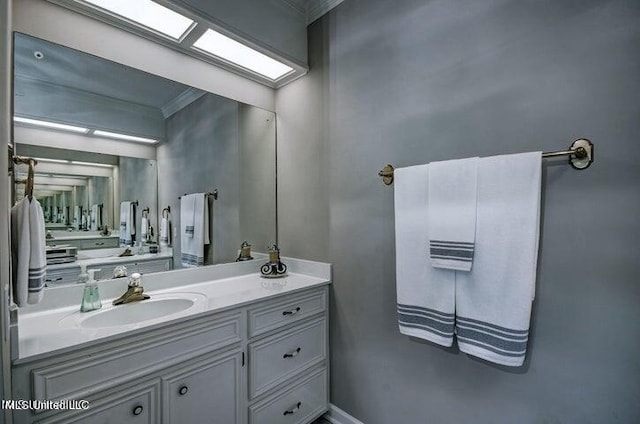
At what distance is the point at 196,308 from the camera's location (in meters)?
1.25

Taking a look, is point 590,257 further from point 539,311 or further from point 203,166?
point 203,166

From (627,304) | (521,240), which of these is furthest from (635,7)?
(627,304)

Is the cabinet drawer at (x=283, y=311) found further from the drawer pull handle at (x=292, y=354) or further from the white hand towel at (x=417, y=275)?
the white hand towel at (x=417, y=275)

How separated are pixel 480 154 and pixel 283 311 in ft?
4.04

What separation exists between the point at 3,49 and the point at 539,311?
1.88 meters

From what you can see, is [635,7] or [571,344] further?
[571,344]

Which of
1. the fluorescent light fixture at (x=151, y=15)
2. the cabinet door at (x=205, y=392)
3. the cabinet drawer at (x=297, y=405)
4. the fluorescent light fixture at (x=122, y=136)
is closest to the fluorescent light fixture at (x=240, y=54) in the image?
the fluorescent light fixture at (x=151, y=15)

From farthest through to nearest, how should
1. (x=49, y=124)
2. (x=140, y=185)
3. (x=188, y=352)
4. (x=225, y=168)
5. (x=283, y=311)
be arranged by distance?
(x=225, y=168)
(x=140, y=185)
(x=283, y=311)
(x=49, y=124)
(x=188, y=352)

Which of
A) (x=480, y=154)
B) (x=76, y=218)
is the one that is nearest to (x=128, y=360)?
(x=76, y=218)

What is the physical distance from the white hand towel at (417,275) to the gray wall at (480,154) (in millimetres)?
140

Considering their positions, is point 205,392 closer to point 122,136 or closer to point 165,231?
point 165,231

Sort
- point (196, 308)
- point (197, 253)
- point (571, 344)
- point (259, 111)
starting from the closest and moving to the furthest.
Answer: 1. point (571, 344)
2. point (196, 308)
3. point (197, 253)
4. point (259, 111)

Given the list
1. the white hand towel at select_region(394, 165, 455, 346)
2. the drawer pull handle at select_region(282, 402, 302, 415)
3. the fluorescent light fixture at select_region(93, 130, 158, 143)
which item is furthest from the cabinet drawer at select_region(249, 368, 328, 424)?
the fluorescent light fixture at select_region(93, 130, 158, 143)

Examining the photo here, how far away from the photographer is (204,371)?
4.00 ft
